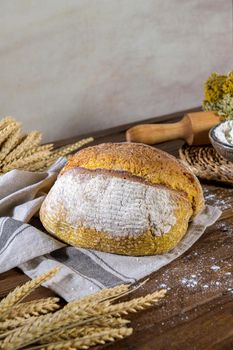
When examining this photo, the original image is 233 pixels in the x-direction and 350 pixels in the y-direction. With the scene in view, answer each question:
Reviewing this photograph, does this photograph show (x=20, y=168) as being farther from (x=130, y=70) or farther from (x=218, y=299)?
(x=130, y=70)

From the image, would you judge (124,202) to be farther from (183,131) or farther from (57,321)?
(183,131)

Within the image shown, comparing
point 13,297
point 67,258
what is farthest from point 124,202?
point 13,297

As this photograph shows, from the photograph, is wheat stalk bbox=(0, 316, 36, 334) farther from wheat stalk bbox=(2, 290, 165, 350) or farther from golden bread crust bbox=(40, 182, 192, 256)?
golden bread crust bbox=(40, 182, 192, 256)

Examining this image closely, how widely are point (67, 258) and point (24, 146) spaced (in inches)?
12.2

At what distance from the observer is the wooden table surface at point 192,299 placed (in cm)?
73

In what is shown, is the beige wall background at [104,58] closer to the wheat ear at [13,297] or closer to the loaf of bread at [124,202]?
the loaf of bread at [124,202]

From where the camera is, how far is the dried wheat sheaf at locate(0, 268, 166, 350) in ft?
2.04

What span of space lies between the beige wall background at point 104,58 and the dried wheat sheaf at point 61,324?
86 cm

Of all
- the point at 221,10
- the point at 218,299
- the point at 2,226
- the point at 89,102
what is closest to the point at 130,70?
the point at 89,102

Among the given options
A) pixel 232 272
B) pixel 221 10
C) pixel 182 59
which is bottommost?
pixel 232 272

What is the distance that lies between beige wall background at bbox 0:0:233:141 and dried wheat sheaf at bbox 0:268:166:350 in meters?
0.86

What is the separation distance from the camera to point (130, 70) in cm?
164

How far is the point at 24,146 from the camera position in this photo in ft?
3.76

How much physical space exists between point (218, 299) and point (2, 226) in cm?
37
